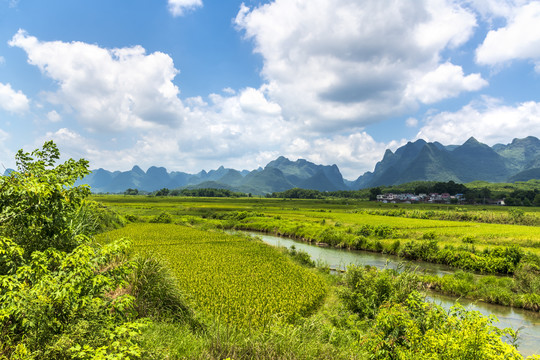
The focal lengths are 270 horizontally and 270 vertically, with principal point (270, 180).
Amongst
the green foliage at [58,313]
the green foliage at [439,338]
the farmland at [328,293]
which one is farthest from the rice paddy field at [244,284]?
the green foliage at [439,338]

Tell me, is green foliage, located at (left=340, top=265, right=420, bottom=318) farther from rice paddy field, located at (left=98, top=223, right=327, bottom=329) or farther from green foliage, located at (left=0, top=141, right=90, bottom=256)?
green foliage, located at (left=0, top=141, right=90, bottom=256)

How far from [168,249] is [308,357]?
20974 millimetres

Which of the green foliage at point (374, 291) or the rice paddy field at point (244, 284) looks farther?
the green foliage at point (374, 291)

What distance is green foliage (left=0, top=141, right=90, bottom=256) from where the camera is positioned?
4762 mm

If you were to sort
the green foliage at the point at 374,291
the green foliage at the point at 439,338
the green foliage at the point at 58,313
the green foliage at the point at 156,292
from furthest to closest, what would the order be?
the green foliage at the point at 374,291 → the green foliage at the point at 156,292 → the green foliage at the point at 439,338 → the green foliage at the point at 58,313

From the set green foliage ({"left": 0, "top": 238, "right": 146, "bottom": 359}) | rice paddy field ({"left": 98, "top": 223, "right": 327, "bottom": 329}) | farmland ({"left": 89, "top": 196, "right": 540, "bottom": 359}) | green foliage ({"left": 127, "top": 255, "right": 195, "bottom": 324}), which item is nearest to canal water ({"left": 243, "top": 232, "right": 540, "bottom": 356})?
farmland ({"left": 89, "top": 196, "right": 540, "bottom": 359})

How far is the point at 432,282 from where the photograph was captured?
65.7 feet

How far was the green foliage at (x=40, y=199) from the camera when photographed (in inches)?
187

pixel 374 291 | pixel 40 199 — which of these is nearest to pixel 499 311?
pixel 374 291

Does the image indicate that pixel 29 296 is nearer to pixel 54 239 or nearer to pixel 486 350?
pixel 54 239

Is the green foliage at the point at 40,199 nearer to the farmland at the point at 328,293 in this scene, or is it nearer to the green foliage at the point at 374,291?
the farmland at the point at 328,293

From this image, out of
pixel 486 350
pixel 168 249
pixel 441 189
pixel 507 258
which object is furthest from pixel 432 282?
pixel 441 189

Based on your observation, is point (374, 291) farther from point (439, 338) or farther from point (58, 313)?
point (58, 313)

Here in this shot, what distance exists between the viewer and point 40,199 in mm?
4699
